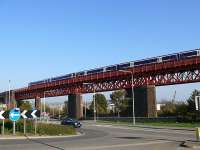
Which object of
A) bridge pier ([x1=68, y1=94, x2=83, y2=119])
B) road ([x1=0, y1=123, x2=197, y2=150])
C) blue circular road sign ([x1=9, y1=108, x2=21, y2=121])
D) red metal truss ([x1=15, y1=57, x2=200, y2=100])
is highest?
red metal truss ([x1=15, y1=57, x2=200, y2=100])

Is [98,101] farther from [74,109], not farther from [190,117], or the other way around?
[190,117]

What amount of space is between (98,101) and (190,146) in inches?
4100

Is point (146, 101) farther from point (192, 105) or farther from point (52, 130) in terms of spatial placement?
point (52, 130)

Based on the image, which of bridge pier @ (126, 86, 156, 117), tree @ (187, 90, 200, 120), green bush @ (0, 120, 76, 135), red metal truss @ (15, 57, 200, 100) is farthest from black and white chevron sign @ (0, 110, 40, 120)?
bridge pier @ (126, 86, 156, 117)

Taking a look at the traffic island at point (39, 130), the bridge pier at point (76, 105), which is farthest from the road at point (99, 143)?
the bridge pier at point (76, 105)

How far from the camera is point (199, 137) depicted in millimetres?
27203

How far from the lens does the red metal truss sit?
8206cm

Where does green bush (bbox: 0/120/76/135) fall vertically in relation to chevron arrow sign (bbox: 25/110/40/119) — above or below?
below

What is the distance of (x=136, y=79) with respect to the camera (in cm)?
9288

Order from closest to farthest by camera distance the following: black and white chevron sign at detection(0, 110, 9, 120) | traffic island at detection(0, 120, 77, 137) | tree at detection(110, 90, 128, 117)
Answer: black and white chevron sign at detection(0, 110, 9, 120) < traffic island at detection(0, 120, 77, 137) < tree at detection(110, 90, 128, 117)

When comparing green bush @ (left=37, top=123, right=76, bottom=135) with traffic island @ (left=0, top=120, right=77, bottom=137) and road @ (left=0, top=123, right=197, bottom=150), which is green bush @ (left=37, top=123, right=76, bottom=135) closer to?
traffic island @ (left=0, top=120, right=77, bottom=137)

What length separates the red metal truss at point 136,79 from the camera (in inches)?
3231

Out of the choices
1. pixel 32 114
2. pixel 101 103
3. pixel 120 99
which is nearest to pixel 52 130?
pixel 32 114

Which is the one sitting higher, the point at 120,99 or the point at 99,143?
the point at 120,99
